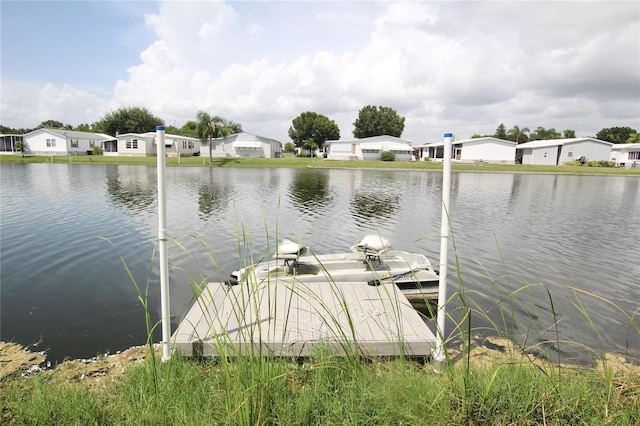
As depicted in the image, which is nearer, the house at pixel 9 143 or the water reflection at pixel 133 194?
the water reflection at pixel 133 194

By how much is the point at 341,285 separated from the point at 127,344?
3.20 metres

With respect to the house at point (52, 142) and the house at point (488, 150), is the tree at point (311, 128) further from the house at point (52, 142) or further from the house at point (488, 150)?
the house at point (52, 142)

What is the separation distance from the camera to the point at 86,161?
4509cm

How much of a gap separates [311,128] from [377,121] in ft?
47.2

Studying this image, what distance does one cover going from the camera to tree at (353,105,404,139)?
79062 millimetres

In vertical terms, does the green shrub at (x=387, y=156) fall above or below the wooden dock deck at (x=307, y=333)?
above

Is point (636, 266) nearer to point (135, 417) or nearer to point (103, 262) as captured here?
point (135, 417)

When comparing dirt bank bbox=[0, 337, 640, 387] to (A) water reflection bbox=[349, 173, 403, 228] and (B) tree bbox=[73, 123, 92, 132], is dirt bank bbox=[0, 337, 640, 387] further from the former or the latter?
(B) tree bbox=[73, 123, 92, 132]

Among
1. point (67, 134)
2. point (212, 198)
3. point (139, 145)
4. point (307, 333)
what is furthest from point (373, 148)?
point (307, 333)

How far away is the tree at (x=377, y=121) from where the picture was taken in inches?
3113

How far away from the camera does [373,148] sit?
55.7 meters

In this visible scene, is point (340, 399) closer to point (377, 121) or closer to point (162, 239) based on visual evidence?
point (162, 239)

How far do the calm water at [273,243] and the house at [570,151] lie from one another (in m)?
32.2

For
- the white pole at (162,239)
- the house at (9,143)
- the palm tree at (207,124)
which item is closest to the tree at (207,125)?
the palm tree at (207,124)
